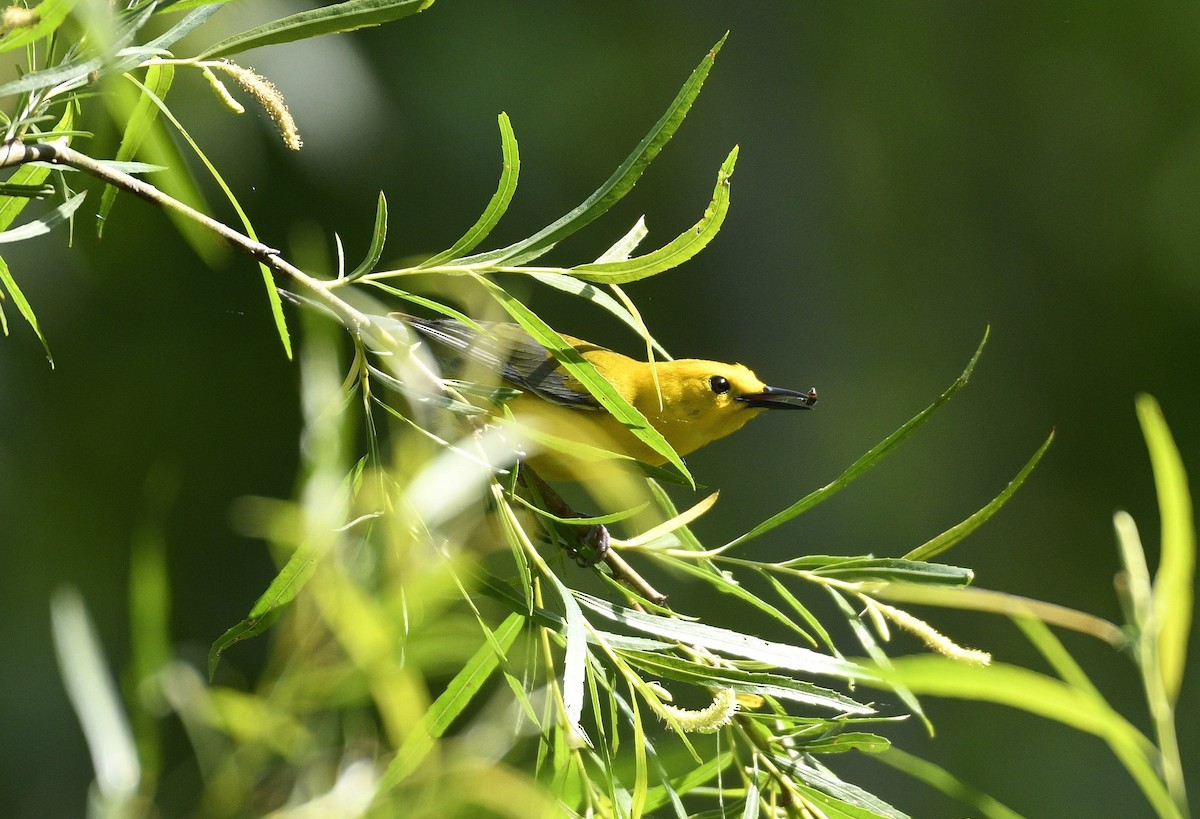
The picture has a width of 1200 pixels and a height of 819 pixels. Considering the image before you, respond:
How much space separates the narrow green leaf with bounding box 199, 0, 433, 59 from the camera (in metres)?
0.47

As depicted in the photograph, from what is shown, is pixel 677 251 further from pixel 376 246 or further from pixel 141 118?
pixel 141 118

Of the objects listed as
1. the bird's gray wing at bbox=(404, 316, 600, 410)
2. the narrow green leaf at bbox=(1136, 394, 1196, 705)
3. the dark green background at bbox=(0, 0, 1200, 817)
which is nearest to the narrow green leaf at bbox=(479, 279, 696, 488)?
the narrow green leaf at bbox=(1136, 394, 1196, 705)

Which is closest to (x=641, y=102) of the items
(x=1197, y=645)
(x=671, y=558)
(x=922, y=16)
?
(x=922, y=16)

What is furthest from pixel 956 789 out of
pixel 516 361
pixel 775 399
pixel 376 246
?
pixel 516 361

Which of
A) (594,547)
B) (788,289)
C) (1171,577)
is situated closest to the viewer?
(1171,577)

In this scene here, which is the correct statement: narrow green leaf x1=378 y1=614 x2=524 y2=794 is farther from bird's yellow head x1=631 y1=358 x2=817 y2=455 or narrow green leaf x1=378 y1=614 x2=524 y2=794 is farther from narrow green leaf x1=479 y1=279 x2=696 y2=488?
bird's yellow head x1=631 y1=358 x2=817 y2=455

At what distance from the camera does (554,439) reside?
594 mm

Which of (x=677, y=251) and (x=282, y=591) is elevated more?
(x=677, y=251)

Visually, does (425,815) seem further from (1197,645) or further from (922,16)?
(922,16)

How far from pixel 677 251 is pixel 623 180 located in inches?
1.8

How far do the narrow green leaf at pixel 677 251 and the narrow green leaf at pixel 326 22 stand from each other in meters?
0.15

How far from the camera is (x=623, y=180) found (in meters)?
0.53

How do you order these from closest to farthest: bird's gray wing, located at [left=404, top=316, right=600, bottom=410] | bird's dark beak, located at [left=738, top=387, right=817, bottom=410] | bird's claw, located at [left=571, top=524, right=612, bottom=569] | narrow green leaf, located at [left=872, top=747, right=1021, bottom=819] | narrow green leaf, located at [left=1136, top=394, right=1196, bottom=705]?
narrow green leaf, located at [left=1136, top=394, right=1196, bottom=705] < narrow green leaf, located at [left=872, top=747, right=1021, bottom=819] < bird's claw, located at [left=571, top=524, right=612, bottom=569] < bird's gray wing, located at [left=404, top=316, right=600, bottom=410] < bird's dark beak, located at [left=738, top=387, right=817, bottom=410]

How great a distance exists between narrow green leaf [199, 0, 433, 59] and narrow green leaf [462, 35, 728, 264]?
0.12 meters
